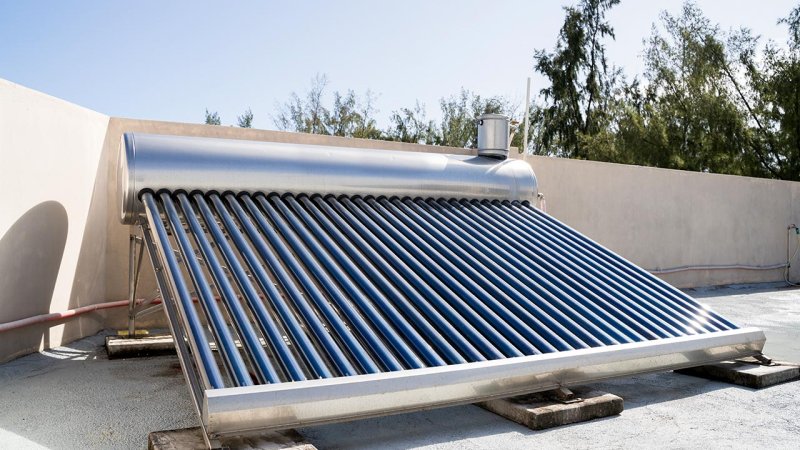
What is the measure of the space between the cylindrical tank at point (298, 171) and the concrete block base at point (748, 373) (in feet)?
6.71

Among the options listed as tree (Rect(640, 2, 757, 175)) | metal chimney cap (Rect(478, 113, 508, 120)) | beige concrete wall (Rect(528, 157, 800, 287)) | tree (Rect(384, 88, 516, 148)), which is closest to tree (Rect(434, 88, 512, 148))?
tree (Rect(384, 88, 516, 148))

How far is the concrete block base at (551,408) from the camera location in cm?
371

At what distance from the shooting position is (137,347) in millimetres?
5449

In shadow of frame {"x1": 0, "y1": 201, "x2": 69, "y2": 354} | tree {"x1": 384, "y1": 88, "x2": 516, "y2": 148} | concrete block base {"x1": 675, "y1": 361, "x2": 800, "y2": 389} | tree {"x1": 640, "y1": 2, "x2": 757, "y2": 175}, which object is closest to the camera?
concrete block base {"x1": 675, "y1": 361, "x2": 800, "y2": 389}

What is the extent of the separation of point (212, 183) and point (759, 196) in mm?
12158

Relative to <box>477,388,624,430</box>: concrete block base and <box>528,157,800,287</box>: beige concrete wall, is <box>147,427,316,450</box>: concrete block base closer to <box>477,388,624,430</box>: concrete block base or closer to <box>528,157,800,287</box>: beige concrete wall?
<box>477,388,624,430</box>: concrete block base

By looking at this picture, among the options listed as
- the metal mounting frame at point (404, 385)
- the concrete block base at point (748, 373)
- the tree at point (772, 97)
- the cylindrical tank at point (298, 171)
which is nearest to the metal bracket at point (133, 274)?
the cylindrical tank at point (298, 171)

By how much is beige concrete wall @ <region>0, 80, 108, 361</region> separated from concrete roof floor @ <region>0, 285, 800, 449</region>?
46 centimetres

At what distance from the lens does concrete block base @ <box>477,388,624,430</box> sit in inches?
146

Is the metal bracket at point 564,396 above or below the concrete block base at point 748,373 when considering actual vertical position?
above

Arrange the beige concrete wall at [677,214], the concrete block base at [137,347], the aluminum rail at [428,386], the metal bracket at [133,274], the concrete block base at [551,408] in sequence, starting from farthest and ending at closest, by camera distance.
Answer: the beige concrete wall at [677,214] < the metal bracket at [133,274] < the concrete block base at [137,347] < the concrete block base at [551,408] < the aluminum rail at [428,386]

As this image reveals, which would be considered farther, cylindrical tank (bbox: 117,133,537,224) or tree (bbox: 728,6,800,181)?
tree (bbox: 728,6,800,181)

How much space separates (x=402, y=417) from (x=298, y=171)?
186 centimetres

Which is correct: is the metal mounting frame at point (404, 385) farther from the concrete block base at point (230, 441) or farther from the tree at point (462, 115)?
the tree at point (462, 115)
